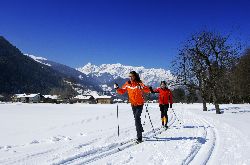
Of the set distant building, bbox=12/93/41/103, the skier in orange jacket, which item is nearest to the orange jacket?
the skier in orange jacket

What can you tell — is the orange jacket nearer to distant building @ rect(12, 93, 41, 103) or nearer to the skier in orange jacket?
the skier in orange jacket

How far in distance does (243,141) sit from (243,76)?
159 feet

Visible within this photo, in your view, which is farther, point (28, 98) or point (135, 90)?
point (28, 98)

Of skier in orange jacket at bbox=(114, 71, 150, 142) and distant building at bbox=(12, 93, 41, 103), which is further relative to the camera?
distant building at bbox=(12, 93, 41, 103)

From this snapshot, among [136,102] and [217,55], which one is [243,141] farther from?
[217,55]

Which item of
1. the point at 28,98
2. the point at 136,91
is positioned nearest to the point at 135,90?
the point at 136,91

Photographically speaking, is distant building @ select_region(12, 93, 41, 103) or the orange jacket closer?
the orange jacket

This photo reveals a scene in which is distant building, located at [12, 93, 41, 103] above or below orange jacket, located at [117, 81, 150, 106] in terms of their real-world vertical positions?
above

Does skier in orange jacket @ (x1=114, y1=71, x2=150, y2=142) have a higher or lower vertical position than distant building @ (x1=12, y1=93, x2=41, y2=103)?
lower

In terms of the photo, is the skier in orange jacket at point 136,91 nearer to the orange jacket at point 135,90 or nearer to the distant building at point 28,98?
the orange jacket at point 135,90

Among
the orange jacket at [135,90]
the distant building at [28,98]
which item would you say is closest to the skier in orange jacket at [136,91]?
the orange jacket at [135,90]

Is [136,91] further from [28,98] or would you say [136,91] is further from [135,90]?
[28,98]

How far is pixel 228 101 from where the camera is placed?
249ft

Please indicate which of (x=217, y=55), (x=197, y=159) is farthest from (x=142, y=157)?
(x=217, y=55)
